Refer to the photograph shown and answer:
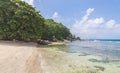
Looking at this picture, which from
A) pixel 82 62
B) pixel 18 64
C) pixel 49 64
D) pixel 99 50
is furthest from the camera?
pixel 99 50

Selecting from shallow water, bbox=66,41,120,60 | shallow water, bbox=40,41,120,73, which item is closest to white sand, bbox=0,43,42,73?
shallow water, bbox=40,41,120,73

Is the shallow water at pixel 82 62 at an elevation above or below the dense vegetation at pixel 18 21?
below

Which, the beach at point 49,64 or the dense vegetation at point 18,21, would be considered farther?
the dense vegetation at point 18,21

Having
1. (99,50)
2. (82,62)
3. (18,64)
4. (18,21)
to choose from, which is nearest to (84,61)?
(82,62)

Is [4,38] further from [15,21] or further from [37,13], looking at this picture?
[37,13]

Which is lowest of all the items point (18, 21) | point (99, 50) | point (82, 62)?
point (82, 62)

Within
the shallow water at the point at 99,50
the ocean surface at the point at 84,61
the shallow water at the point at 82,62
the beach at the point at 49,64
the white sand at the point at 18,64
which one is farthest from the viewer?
the shallow water at the point at 99,50

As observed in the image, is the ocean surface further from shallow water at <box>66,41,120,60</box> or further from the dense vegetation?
the dense vegetation

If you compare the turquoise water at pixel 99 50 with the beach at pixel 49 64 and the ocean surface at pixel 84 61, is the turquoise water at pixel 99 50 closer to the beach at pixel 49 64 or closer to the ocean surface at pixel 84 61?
the ocean surface at pixel 84 61

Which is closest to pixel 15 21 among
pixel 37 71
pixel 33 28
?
pixel 33 28

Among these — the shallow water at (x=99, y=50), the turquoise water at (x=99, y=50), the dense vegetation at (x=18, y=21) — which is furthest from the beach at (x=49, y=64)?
the dense vegetation at (x=18, y=21)

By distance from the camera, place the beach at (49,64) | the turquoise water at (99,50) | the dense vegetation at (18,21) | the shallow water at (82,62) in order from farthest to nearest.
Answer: the dense vegetation at (18,21)
the turquoise water at (99,50)
the shallow water at (82,62)
the beach at (49,64)

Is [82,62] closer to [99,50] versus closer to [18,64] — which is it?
[18,64]

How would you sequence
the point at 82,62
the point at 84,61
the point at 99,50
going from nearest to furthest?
the point at 82,62, the point at 84,61, the point at 99,50
